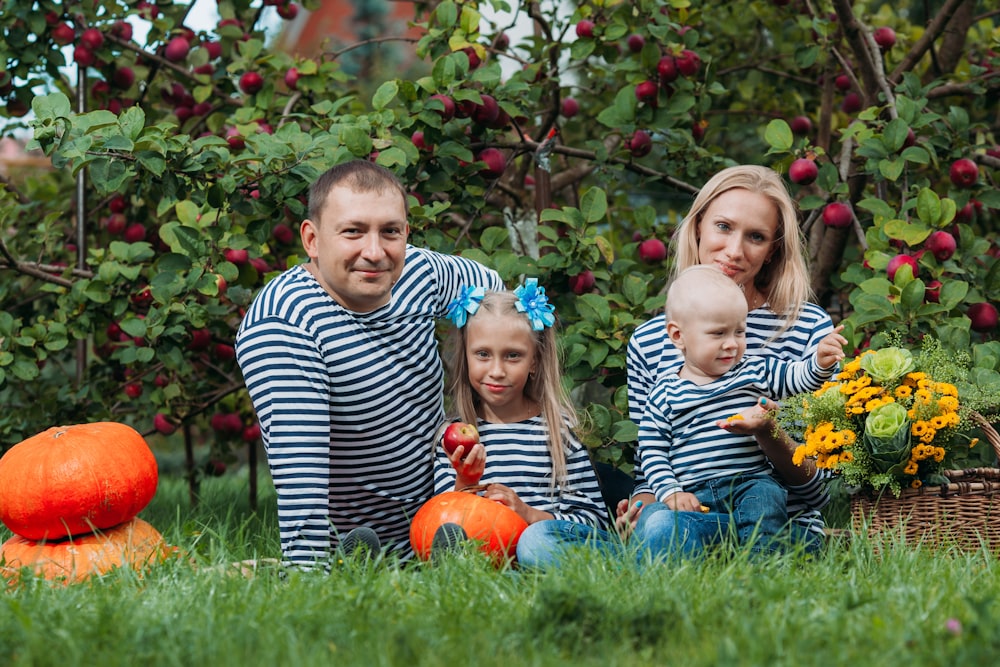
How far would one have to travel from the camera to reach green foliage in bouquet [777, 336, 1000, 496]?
277 centimetres

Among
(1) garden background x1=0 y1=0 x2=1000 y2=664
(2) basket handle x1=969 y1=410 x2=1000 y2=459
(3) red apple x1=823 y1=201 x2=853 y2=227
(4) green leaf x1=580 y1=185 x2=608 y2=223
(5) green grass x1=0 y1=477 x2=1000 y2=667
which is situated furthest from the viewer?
(3) red apple x1=823 y1=201 x2=853 y2=227

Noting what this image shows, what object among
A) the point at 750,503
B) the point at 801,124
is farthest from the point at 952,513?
the point at 801,124

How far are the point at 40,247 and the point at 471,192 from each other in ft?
6.45

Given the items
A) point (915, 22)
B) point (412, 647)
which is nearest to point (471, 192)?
point (412, 647)

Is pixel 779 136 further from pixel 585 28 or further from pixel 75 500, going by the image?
pixel 75 500

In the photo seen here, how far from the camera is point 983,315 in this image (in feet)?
11.5

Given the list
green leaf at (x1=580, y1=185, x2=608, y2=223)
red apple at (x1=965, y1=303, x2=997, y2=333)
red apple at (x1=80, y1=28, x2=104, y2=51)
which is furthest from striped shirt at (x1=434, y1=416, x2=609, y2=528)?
red apple at (x1=80, y1=28, x2=104, y2=51)

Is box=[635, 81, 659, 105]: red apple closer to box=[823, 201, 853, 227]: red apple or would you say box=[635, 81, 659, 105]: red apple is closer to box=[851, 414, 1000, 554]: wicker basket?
box=[823, 201, 853, 227]: red apple

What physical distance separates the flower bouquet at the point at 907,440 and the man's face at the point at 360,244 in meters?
1.14

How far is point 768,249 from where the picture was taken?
3254 millimetres

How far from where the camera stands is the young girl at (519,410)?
3213 mm

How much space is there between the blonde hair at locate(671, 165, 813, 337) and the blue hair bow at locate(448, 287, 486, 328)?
0.61 metres

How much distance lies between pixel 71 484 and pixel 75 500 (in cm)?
5

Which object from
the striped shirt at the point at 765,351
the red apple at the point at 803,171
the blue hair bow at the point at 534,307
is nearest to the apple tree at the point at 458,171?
the red apple at the point at 803,171
